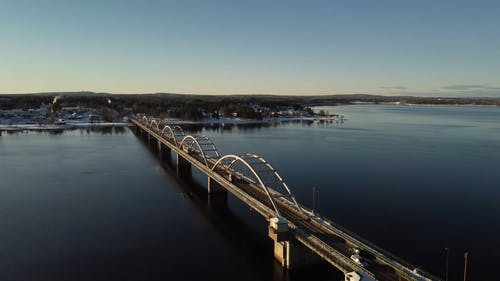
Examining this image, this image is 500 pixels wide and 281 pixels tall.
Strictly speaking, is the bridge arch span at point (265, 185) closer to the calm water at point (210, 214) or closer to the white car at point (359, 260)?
the calm water at point (210, 214)

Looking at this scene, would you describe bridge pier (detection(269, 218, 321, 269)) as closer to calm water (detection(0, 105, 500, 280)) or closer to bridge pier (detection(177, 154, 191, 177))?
calm water (detection(0, 105, 500, 280))

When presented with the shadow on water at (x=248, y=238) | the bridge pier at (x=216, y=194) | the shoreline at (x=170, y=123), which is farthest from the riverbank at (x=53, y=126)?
the bridge pier at (x=216, y=194)

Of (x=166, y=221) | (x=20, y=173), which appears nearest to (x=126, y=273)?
(x=166, y=221)

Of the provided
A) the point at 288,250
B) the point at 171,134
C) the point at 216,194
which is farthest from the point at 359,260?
the point at 171,134

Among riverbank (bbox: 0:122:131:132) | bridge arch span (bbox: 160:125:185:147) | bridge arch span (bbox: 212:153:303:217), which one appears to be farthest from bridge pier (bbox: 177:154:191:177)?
riverbank (bbox: 0:122:131:132)

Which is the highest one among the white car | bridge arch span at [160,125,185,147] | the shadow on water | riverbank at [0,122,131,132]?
bridge arch span at [160,125,185,147]

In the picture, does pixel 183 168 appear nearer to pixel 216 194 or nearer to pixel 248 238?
pixel 216 194
